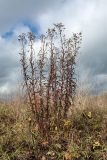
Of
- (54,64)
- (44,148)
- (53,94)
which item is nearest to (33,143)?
(44,148)

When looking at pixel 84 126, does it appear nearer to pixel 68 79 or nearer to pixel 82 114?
pixel 82 114

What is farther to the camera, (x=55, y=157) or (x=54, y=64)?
(x=54, y=64)

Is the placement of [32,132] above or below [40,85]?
below

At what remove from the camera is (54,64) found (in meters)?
9.55

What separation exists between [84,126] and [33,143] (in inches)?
58.4

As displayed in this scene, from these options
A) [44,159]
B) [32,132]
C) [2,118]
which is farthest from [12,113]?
[44,159]

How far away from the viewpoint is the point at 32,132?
30.7 ft

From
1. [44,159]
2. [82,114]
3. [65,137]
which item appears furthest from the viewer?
[82,114]

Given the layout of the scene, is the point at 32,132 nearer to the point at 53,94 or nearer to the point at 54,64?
the point at 53,94

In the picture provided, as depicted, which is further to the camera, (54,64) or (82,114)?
(82,114)

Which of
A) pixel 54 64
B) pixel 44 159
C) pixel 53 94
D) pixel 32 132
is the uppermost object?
pixel 54 64

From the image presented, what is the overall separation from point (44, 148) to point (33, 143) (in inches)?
Answer: 10.4

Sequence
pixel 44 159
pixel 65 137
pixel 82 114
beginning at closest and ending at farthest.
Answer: pixel 44 159
pixel 65 137
pixel 82 114

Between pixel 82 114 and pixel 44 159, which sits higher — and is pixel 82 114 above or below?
above
